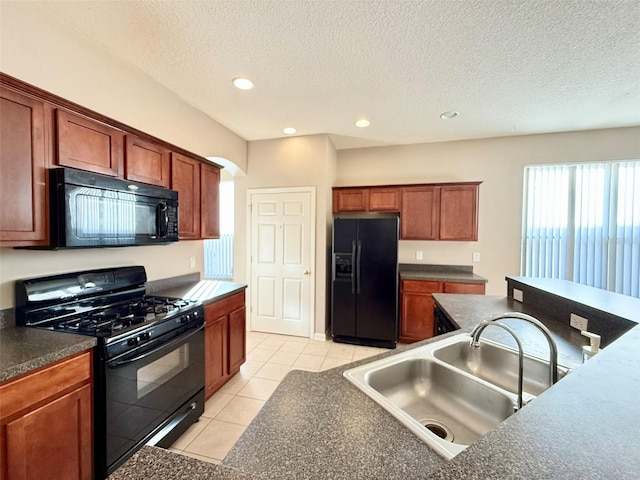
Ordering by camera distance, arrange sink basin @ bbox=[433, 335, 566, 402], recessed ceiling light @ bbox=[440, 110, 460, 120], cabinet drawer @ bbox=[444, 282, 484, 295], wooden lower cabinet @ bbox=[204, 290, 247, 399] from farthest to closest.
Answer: cabinet drawer @ bbox=[444, 282, 484, 295] → recessed ceiling light @ bbox=[440, 110, 460, 120] → wooden lower cabinet @ bbox=[204, 290, 247, 399] → sink basin @ bbox=[433, 335, 566, 402]

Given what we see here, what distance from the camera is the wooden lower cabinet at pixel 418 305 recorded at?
349cm

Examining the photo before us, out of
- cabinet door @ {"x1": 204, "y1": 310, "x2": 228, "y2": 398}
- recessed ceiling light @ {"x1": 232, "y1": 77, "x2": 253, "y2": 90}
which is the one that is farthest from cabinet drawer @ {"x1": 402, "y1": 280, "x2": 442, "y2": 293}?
recessed ceiling light @ {"x1": 232, "y1": 77, "x2": 253, "y2": 90}

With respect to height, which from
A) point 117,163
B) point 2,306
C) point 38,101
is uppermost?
point 38,101

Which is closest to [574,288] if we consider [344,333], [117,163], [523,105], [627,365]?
[627,365]

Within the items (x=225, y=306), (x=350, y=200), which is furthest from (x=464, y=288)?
(x=225, y=306)

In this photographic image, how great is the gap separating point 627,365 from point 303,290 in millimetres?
3244

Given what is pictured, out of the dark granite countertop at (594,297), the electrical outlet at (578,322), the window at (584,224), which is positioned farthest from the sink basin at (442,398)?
the window at (584,224)

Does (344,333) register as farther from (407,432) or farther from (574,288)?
(407,432)

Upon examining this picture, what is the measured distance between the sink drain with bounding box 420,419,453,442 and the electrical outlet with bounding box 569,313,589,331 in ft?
3.51

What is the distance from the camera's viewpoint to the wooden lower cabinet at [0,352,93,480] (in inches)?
42.4

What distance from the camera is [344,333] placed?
3646 mm

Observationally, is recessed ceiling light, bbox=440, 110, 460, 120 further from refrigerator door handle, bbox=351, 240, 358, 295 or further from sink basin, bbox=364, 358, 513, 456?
sink basin, bbox=364, 358, 513, 456

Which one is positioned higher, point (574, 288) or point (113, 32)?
point (113, 32)

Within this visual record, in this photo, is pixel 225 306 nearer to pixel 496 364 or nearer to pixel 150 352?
pixel 150 352
